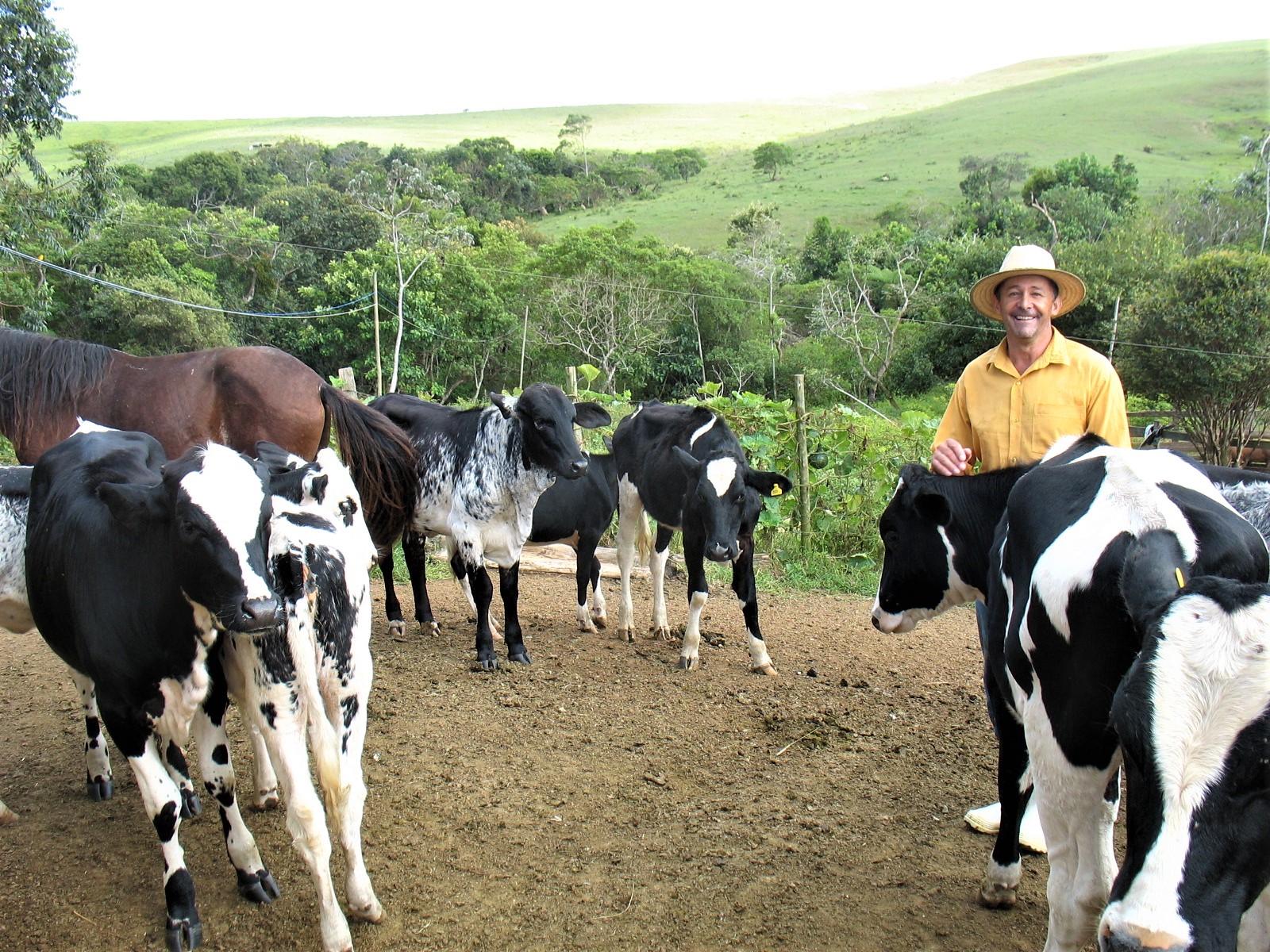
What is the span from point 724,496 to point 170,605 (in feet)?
11.8

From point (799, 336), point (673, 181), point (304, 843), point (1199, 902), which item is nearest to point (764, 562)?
point (304, 843)

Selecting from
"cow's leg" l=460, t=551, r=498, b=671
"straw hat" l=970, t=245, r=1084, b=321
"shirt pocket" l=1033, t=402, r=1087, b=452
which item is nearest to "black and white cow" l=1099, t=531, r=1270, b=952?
"shirt pocket" l=1033, t=402, r=1087, b=452

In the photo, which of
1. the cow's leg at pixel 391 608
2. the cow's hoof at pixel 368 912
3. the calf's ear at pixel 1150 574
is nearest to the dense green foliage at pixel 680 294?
the cow's leg at pixel 391 608

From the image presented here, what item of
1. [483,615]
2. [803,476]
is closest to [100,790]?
[483,615]

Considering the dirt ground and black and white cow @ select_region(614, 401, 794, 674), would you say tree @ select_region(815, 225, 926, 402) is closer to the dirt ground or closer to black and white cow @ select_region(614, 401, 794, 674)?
black and white cow @ select_region(614, 401, 794, 674)

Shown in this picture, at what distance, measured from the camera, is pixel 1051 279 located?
3.91 meters

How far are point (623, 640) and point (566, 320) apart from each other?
34063 mm

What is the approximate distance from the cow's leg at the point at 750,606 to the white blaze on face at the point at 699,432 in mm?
763

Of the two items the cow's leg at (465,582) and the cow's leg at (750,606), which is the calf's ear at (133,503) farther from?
the cow's leg at (750,606)

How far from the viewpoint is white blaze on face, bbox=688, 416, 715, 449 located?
21.8ft

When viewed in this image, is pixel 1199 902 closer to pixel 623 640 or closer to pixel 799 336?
pixel 623 640

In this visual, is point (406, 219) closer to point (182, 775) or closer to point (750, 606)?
point (750, 606)

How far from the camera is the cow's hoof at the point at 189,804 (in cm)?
404

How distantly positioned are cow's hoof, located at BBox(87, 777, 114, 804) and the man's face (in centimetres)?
455
